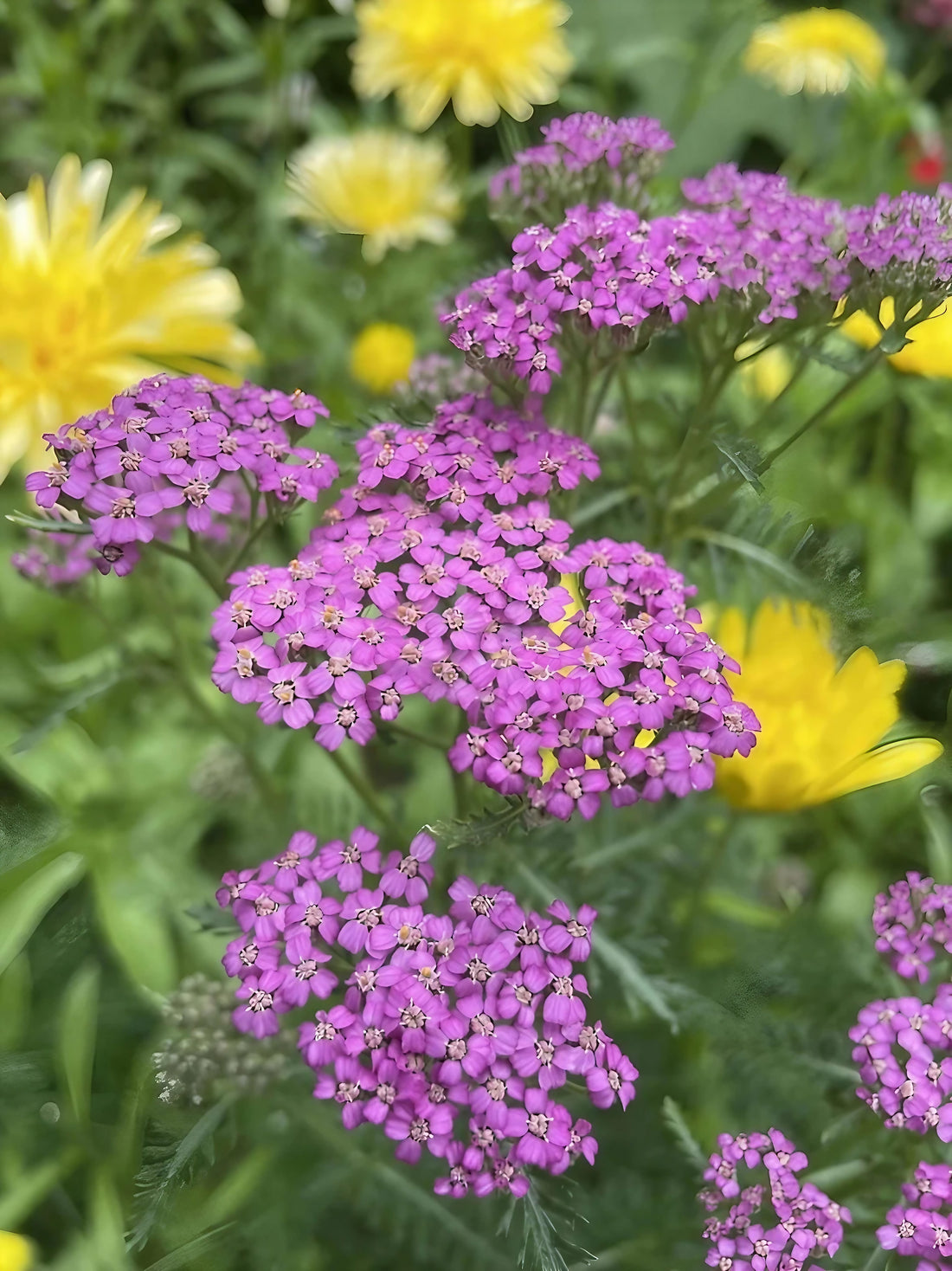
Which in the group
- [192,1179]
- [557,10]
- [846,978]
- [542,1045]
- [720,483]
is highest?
[557,10]

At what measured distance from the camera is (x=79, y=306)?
3.21ft

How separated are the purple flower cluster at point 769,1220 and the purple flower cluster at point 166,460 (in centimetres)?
42

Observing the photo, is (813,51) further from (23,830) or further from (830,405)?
(23,830)

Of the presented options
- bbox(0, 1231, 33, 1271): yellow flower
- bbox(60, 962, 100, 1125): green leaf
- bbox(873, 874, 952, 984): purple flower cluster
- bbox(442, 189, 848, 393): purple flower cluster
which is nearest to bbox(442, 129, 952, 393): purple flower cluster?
bbox(442, 189, 848, 393): purple flower cluster

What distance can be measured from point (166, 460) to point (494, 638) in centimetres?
20

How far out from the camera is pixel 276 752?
0.94 m

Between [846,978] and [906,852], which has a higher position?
[846,978]

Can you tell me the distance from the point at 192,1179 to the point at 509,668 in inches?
13.1

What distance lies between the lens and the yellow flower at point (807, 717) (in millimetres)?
701

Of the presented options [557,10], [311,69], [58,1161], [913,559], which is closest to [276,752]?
[58,1161]

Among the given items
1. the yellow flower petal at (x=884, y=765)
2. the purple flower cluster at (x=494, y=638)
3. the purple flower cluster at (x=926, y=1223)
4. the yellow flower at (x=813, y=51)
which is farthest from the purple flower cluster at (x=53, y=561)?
the yellow flower at (x=813, y=51)

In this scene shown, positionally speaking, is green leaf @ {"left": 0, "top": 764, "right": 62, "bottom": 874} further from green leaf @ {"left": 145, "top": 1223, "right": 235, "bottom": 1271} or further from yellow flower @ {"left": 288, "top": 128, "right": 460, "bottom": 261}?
yellow flower @ {"left": 288, "top": 128, "right": 460, "bottom": 261}

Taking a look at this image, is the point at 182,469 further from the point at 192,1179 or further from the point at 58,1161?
the point at 58,1161

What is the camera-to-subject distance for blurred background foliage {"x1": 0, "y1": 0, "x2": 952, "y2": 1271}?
2.17ft
